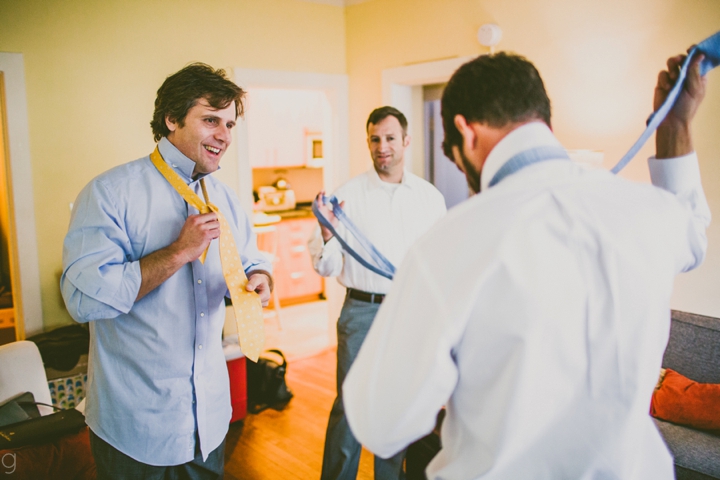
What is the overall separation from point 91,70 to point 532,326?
329cm

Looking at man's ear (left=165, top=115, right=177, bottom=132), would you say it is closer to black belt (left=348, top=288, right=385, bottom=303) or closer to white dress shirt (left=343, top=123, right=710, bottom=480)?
white dress shirt (left=343, top=123, right=710, bottom=480)

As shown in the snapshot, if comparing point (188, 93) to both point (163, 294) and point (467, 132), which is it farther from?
point (467, 132)

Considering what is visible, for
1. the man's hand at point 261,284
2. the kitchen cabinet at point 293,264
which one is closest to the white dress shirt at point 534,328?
the man's hand at point 261,284

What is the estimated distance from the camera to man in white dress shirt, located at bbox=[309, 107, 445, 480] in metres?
2.39

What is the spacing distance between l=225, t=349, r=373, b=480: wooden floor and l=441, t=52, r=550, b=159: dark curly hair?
230 centimetres

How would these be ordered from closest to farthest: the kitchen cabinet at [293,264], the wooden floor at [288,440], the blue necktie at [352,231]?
the blue necktie at [352,231] → the wooden floor at [288,440] → the kitchen cabinet at [293,264]

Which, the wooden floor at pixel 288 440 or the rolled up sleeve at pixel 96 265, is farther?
the wooden floor at pixel 288 440

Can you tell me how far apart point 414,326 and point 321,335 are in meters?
4.18

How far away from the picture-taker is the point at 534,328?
74 cm

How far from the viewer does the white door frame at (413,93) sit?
367cm

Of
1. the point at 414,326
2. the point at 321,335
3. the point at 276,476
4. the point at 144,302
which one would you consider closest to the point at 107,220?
the point at 144,302

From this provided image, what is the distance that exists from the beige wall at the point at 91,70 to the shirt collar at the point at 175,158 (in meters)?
1.93

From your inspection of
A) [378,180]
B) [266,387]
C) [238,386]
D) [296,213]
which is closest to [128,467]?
[378,180]

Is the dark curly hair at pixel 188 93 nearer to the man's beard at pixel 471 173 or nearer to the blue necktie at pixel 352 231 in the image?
the blue necktie at pixel 352 231
